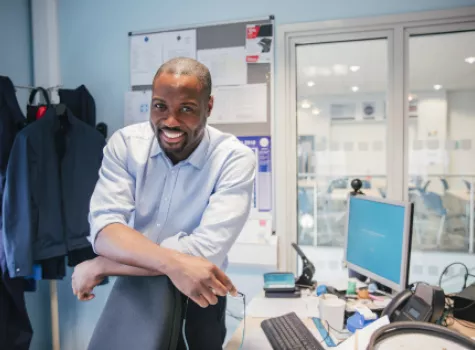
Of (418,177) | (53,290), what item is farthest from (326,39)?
(53,290)

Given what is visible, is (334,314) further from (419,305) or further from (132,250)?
(132,250)

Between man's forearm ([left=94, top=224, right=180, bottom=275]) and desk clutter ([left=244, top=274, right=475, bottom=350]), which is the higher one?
man's forearm ([left=94, top=224, right=180, bottom=275])

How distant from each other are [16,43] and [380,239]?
2.55 metres

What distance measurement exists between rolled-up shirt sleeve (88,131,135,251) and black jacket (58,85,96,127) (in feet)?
4.43

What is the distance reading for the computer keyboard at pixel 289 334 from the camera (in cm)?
123

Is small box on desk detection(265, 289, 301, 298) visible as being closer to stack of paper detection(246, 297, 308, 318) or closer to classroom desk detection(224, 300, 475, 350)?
stack of paper detection(246, 297, 308, 318)

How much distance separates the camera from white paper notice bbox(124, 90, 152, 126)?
98.2 inches

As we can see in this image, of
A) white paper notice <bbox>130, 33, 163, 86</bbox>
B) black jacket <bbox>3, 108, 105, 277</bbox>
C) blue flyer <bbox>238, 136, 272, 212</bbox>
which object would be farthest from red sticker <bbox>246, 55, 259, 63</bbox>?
black jacket <bbox>3, 108, 105, 277</bbox>

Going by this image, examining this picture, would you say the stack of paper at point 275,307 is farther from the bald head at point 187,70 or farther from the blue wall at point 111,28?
the blue wall at point 111,28

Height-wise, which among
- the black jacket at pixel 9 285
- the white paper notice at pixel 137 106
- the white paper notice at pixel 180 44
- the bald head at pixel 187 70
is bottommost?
the black jacket at pixel 9 285

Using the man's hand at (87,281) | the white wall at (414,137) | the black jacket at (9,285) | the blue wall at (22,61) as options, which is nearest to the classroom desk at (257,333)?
the man's hand at (87,281)

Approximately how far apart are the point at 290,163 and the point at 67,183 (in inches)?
52.9

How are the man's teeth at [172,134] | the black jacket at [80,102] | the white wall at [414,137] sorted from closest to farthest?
the man's teeth at [172,134], the white wall at [414,137], the black jacket at [80,102]

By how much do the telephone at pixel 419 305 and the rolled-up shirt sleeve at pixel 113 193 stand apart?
3.19ft
